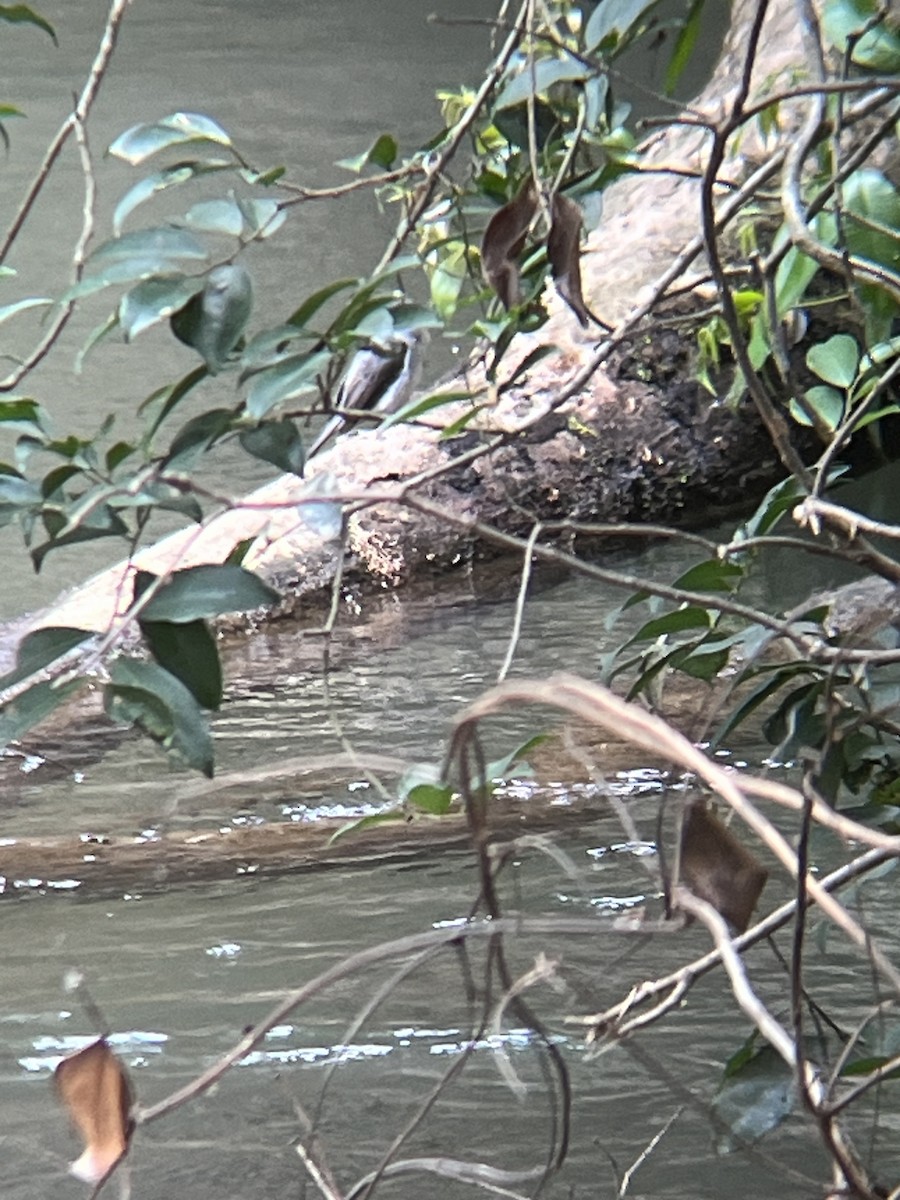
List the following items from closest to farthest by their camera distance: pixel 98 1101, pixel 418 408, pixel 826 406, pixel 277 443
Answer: pixel 98 1101, pixel 277 443, pixel 418 408, pixel 826 406

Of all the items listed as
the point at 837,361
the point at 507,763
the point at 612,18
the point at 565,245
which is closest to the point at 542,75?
the point at 612,18

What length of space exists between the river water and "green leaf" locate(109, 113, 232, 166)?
1.28 ft

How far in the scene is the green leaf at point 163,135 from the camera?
96 cm

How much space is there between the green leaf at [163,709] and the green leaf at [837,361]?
1.74 ft

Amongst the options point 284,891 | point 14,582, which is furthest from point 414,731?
point 14,582

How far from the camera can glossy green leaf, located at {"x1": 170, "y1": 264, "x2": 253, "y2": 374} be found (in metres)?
0.80

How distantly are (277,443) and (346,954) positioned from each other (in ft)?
3.15

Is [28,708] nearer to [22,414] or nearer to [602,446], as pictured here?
[22,414]

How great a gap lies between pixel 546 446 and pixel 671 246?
0.45 meters

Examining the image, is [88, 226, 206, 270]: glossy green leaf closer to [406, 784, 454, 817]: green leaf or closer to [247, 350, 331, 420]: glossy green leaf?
[247, 350, 331, 420]: glossy green leaf

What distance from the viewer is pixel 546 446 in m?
2.88

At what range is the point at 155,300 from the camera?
81cm

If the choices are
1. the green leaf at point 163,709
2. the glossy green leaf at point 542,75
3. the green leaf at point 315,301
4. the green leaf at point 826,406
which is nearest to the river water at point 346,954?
the green leaf at point 163,709

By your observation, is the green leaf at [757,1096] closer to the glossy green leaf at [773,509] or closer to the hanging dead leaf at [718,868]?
the hanging dead leaf at [718,868]
